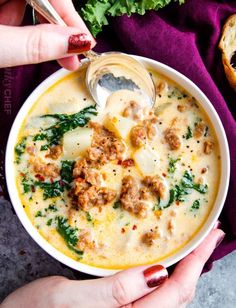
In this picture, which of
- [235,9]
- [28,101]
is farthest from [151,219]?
[235,9]

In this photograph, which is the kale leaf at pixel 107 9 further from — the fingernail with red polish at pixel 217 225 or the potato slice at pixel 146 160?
the fingernail with red polish at pixel 217 225

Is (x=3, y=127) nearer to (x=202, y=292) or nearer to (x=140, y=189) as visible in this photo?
(x=140, y=189)

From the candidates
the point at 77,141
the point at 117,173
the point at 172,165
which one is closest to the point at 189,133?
the point at 172,165

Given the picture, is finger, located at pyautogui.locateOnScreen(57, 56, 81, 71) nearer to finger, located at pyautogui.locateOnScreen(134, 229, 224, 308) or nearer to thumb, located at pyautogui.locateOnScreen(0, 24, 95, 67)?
thumb, located at pyautogui.locateOnScreen(0, 24, 95, 67)

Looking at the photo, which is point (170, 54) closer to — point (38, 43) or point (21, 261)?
point (38, 43)

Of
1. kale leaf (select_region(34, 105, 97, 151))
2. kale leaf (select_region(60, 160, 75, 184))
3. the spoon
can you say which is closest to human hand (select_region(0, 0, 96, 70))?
the spoon

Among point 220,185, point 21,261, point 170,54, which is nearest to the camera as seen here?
point 220,185
